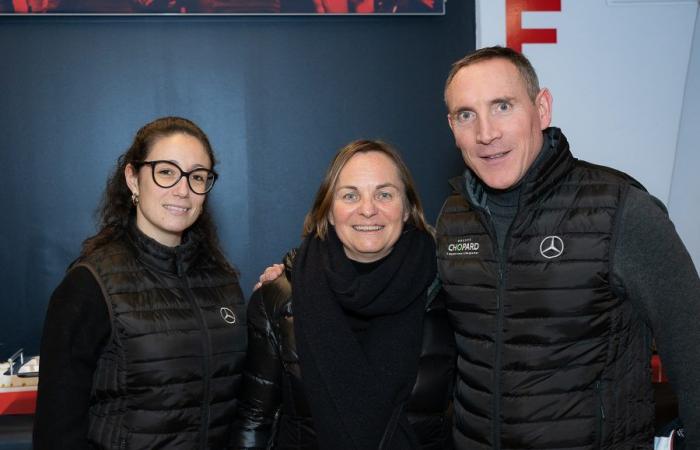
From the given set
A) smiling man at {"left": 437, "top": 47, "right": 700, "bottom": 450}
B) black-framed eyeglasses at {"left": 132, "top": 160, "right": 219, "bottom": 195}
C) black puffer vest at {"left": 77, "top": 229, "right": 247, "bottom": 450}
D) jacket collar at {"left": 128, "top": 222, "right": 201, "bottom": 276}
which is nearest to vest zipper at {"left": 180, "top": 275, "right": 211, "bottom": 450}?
black puffer vest at {"left": 77, "top": 229, "right": 247, "bottom": 450}

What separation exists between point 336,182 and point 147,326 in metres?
0.66

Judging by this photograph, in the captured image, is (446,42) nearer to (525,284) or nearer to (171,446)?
(525,284)

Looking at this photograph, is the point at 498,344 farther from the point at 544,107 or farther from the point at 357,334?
the point at 544,107

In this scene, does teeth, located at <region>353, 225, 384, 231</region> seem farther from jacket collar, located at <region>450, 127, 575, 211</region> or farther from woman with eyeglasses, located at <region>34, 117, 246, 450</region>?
woman with eyeglasses, located at <region>34, 117, 246, 450</region>

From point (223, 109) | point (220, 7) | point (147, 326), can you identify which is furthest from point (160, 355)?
point (220, 7)

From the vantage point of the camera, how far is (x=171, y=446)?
5.70 feet

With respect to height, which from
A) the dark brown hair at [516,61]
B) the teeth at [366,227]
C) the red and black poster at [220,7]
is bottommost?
the teeth at [366,227]

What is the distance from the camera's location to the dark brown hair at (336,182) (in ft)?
6.56

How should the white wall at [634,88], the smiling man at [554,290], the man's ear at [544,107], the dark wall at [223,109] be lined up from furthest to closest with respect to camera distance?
the white wall at [634,88] < the dark wall at [223,109] < the man's ear at [544,107] < the smiling man at [554,290]

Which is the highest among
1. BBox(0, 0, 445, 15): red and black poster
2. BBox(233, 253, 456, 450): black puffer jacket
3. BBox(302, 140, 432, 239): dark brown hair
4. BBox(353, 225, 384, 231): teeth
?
BBox(0, 0, 445, 15): red and black poster

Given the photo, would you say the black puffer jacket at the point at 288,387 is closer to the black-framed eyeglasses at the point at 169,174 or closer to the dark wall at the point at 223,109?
the black-framed eyeglasses at the point at 169,174

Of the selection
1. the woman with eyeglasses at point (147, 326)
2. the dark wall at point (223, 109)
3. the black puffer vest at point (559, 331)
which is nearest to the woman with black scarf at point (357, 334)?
the woman with eyeglasses at point (147, 326)

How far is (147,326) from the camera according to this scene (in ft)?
5.73

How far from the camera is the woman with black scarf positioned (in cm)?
186
